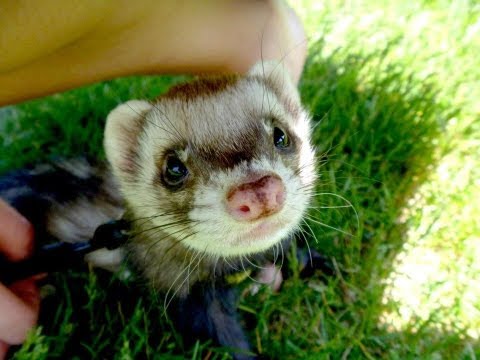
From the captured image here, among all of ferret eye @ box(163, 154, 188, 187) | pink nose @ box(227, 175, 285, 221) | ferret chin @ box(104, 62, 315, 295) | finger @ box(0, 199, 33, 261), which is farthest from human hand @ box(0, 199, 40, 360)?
pink nose @ box(227, 175, 285, 221)

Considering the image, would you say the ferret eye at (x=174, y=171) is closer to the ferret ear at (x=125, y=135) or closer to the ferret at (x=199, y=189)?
the ferret at (x=199, y=189)

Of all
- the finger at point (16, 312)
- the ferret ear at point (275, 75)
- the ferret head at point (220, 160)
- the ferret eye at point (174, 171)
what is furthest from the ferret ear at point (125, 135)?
the finger at point (16, 312)

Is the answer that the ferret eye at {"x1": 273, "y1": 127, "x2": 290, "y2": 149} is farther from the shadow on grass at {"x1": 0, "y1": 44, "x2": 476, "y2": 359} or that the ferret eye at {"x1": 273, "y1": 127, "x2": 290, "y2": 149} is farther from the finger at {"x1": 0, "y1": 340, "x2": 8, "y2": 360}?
the finger at {"x1": 0, "y1": 340, "x2": 8, "y2": 360}

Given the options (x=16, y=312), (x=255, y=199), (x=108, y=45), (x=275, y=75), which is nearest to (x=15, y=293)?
(x=16, y=312)

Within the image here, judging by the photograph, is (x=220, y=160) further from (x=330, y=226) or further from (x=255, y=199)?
(x=330, y=226)

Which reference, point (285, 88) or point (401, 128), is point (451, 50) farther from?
point (285, 88)

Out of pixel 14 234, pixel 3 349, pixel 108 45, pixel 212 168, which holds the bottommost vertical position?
pixel 3 349

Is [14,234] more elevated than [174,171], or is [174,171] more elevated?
[174,171]
